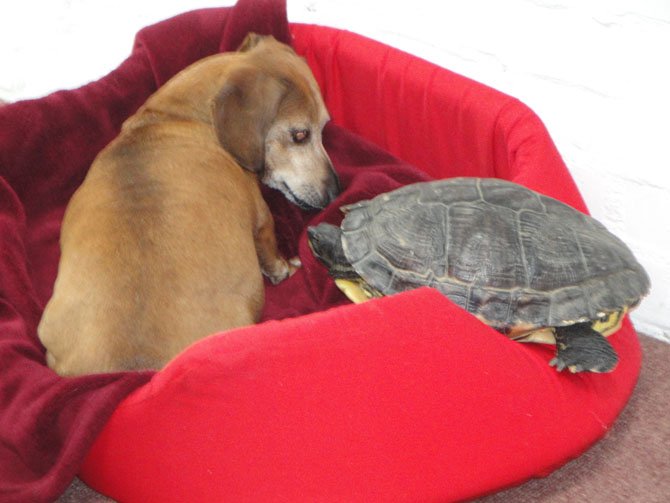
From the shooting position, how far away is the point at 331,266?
2.33 metres

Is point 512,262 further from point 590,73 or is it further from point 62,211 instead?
point 62,211

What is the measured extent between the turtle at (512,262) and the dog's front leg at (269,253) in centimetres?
42

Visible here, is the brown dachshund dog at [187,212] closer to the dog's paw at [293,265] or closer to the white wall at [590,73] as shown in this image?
the dog's paw at [293,265]

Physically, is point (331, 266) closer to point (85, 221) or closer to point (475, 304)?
point (475, 304)

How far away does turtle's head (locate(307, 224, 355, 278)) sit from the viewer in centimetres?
229

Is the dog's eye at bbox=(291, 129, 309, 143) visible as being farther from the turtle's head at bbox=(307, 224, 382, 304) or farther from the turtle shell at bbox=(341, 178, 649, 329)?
the turtle shell at bbox=(341, 178, 649, 329)

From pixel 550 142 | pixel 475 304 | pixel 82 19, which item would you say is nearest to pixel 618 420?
pixel 475 304

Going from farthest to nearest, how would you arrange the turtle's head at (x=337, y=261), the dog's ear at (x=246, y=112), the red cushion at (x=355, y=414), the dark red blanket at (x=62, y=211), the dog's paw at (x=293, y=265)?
1. the dog's paw at (x=293, y=265)
2. the dog's ear at (x=246, y=112)
3. the turtle's head at (x=337, y=261)
4. the dark red blanket at (x=62, y=211)
5. the red cushion at (x=355, y=414)

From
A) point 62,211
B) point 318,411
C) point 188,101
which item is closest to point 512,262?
point 318,411

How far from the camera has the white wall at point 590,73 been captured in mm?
2451

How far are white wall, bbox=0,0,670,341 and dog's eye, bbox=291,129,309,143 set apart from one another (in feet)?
2.21

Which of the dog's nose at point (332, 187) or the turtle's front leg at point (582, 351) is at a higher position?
the dog's nose at point (332, 187)

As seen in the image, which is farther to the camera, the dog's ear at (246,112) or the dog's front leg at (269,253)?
the dog's front leg at (269,253)

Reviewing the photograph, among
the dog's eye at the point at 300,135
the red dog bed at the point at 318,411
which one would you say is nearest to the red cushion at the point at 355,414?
the red dog bed at the point at 318,411
